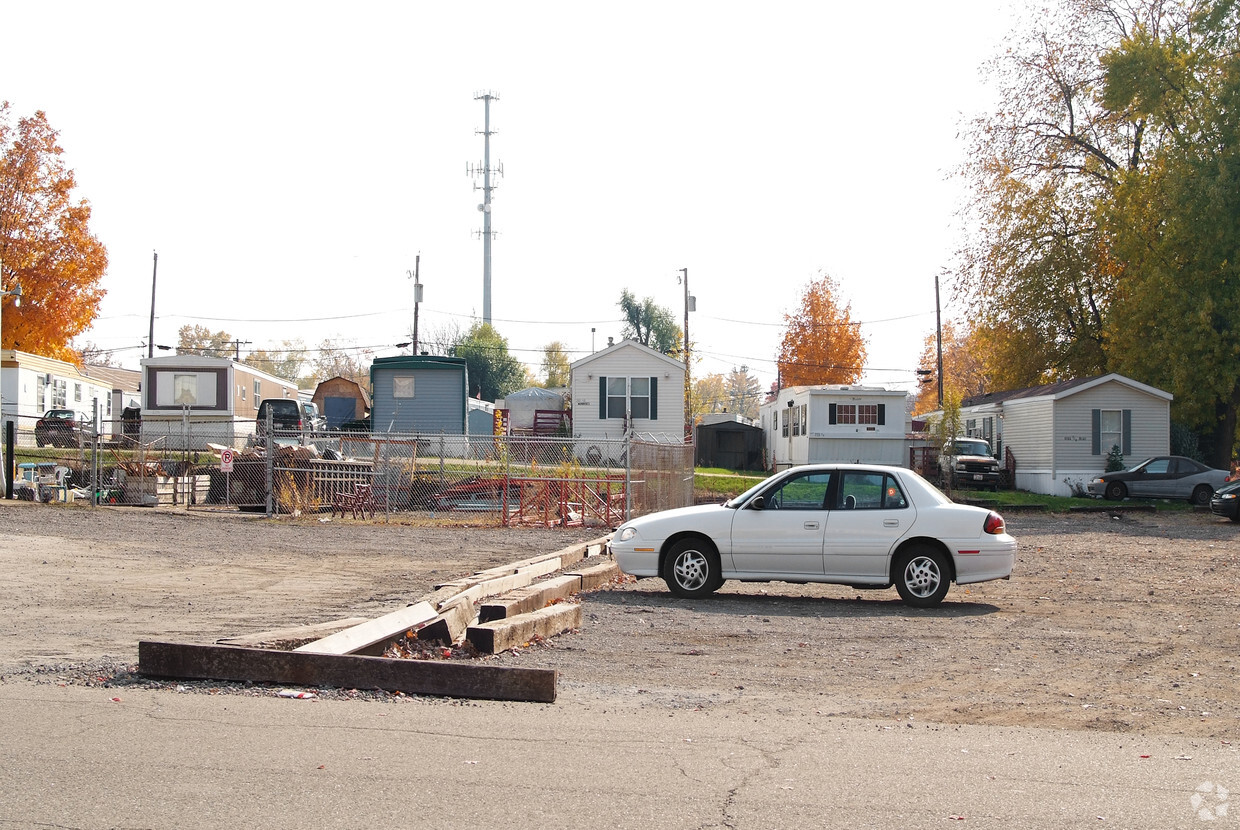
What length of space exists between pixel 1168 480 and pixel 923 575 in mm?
25269

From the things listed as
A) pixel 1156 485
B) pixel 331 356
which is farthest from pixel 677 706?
pixel 331 356

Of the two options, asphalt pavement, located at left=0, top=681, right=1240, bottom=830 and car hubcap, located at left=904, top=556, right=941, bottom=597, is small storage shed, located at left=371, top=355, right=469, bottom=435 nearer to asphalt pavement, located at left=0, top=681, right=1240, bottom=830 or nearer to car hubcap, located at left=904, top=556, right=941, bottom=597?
car hubcap, located at left=904, top=556, right=941, bottom=597

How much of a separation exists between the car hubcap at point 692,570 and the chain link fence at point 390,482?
9060 mm

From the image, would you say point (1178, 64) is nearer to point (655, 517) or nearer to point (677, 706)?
point (655, 517)

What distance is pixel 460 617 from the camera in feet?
33.4

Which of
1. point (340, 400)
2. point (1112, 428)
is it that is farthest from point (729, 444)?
point (1112, 428)

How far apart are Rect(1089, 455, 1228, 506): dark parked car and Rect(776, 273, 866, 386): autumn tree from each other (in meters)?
28.7

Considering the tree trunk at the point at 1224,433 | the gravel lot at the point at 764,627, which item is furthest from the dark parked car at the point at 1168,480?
the gravel lot at the point at 764,627

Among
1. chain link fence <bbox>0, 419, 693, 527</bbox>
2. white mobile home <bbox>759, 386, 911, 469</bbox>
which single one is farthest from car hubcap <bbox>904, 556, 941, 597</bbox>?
white mobile home <bbox>759, 386, 911, 469</bbox>

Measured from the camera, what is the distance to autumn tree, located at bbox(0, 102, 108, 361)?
40250 mm

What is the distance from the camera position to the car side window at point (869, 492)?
1284 centimetres

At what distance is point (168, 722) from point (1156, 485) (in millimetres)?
33824

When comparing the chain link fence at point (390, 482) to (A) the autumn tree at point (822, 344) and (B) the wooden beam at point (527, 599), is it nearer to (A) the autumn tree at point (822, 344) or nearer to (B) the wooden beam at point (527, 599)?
(B) the wooden beam at point (527, 599)

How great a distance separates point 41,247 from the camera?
4075 centimetres
